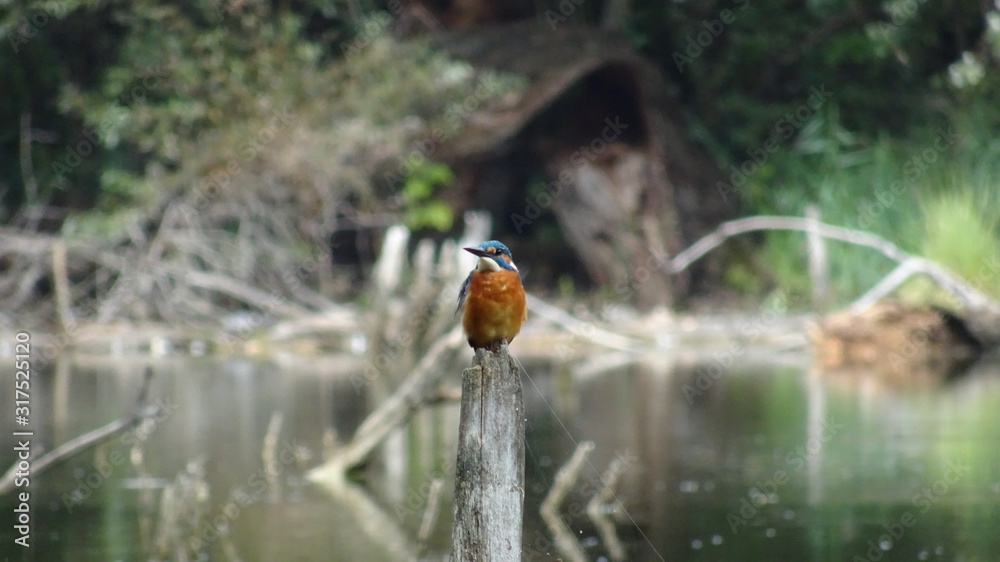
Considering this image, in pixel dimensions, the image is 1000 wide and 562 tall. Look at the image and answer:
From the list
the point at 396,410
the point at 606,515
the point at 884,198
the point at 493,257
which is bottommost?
the point at 606,515

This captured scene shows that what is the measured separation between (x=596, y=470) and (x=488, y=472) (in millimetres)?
4462

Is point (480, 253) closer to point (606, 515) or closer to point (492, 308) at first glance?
point (492, 308)

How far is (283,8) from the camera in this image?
17.5 m

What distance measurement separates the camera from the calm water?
619 cm

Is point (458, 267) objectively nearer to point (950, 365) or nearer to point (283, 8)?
point (950, 365)

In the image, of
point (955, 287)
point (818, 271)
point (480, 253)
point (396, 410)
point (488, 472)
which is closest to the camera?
point (488, 472)

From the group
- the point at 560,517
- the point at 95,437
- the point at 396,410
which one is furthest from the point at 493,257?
the point at 396,410

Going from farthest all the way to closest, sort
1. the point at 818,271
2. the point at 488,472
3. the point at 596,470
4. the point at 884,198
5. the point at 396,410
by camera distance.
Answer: the point at 884,198 < the point at 818,271 < the point at 596,470 < the point at 396,410 < the point at 488,472

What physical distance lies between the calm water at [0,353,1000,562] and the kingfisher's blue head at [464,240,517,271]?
0.49 metres

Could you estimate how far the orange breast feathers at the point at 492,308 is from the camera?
366 centimetres

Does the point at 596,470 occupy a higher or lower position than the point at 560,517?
higher

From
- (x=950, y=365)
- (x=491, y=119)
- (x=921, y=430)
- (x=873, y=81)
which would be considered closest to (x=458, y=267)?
(x=921, y=430)

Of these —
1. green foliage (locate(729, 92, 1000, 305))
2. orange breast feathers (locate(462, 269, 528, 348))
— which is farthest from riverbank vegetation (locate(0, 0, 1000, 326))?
orange breast feathers (locate(462, 269, 528, 348))

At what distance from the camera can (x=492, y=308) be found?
369cm
